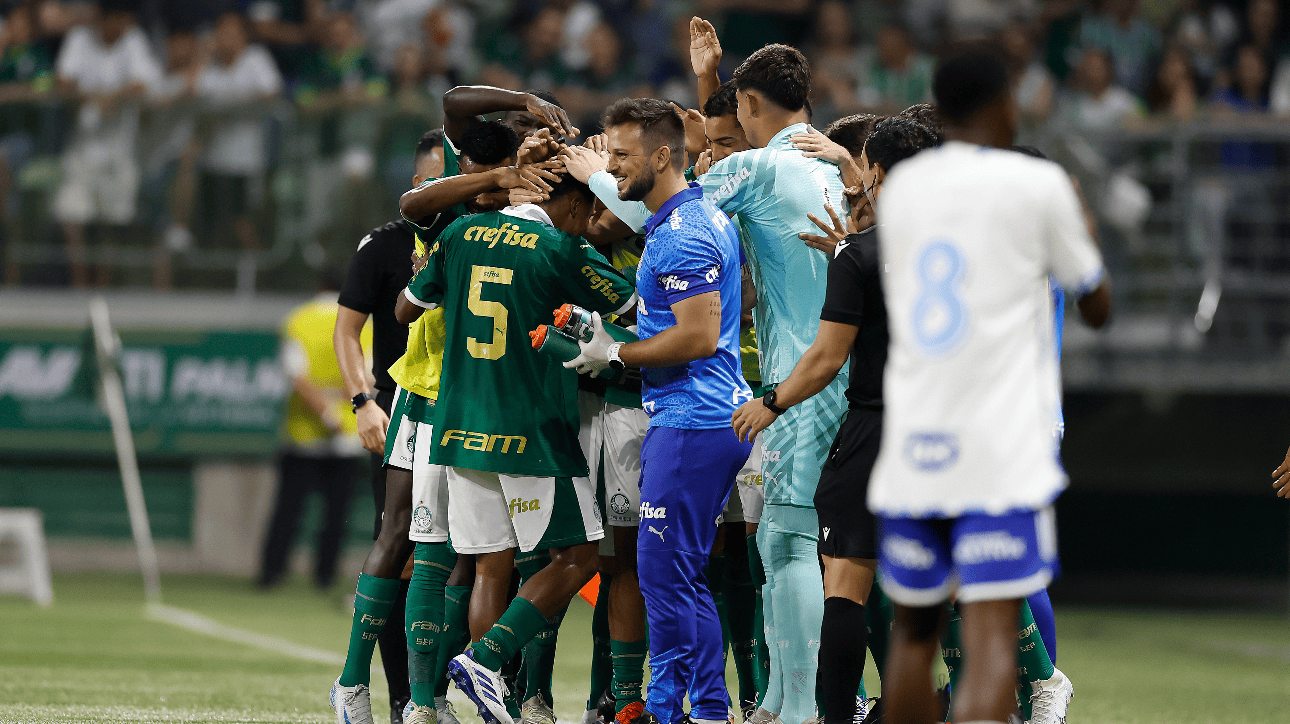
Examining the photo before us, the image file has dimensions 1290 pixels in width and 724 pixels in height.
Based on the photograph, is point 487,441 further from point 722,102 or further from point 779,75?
point 722,102

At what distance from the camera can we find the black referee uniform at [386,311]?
6.41 meters

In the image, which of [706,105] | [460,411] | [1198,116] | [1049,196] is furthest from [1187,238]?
[1049,196]

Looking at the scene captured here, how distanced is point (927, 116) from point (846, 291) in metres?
1.12

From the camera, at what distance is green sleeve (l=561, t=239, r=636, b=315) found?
5676 mm

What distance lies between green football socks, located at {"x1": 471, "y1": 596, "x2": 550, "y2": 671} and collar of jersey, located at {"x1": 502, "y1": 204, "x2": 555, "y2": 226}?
146cm

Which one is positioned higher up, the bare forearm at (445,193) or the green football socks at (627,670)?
the bare forearm at (445,193)

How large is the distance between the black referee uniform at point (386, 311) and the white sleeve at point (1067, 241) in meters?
3.41

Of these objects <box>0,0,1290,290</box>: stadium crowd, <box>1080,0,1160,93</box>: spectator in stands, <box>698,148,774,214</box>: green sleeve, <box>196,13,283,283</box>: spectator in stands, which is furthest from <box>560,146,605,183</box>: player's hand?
<box>1080,0,1160,93</box>: spectator in stands

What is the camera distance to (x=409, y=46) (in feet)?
45.6

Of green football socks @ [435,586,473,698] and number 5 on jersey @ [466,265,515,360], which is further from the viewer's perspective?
green football socks @ [435,586,473,698]

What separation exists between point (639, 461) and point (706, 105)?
174 cm

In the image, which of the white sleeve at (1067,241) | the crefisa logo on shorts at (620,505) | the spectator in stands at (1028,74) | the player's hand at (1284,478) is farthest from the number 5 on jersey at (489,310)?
the spectator in stands at (1028,74)

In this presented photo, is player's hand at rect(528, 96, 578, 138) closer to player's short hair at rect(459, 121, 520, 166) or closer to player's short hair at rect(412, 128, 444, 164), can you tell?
player's short hair at rect(459, 121, 520, 166)

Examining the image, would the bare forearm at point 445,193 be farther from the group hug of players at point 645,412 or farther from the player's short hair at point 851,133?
the player's short hair at point 851,133
